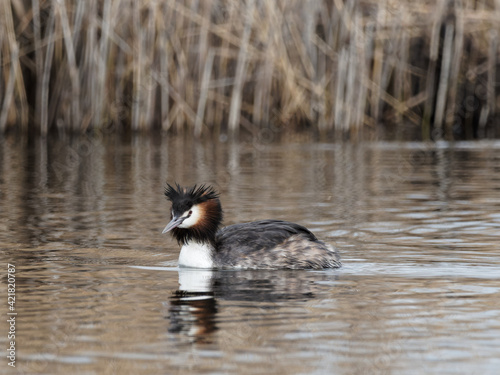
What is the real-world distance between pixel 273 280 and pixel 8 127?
11.8m

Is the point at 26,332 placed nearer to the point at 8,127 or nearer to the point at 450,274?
the point at 450,274

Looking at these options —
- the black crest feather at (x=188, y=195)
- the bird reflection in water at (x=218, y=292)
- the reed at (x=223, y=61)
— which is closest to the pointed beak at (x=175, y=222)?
the black crest feather at (x=188, y=195)

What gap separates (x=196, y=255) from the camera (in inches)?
286

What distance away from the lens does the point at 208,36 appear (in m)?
17.2

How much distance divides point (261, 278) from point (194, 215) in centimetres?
72

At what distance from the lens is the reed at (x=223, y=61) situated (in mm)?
16703

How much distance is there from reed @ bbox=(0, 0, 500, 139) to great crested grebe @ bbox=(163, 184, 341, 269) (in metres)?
9.38

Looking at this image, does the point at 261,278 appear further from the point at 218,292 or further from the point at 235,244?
the point at 218,292

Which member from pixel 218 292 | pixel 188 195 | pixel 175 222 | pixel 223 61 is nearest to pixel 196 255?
pixel 175 222

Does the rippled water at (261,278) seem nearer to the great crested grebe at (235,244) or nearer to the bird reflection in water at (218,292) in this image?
the bird reflection in water at (218,292)

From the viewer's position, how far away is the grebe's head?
24.0 feet

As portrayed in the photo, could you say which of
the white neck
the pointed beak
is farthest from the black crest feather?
the white neck

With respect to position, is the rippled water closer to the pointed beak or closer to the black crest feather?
the pointed beak

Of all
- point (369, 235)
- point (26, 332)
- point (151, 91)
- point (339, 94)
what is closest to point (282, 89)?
point (339, 94)
